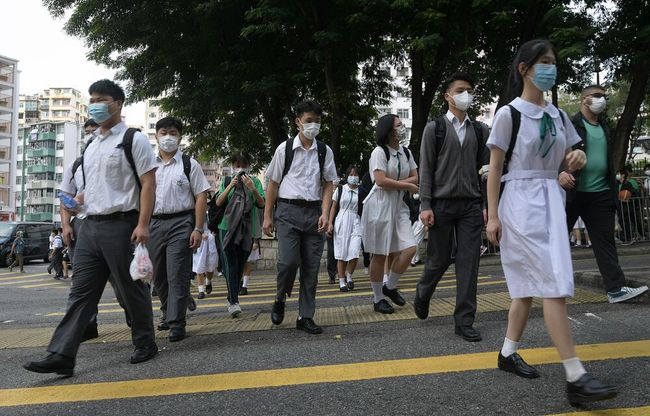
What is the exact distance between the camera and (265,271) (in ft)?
49.0

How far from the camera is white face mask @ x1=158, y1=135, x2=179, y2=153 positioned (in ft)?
17.6

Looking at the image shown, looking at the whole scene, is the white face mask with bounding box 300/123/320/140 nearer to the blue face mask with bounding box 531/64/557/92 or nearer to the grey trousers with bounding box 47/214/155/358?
the grey trousers with bounding box 47/214/155/358

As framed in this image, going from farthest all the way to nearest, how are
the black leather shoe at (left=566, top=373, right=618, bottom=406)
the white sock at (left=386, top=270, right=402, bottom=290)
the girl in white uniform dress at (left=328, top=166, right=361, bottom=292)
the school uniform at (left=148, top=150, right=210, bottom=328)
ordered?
the girl in white uniform dress at (left=328, top=166, right=361, bottom=292) → the white sock at (left=386, top=270, right=402, bottom=290) → the school uniform at (left=148, top=150, right=210, bottom=328) → the black leather shoe at (left=566, top=373, right=618, bottom=406)

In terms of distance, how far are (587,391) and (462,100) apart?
2.59 meters

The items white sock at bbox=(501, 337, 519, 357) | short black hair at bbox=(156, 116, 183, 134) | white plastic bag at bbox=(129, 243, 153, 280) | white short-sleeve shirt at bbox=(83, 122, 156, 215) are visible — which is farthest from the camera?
short black hair at bbox=(156, 116, 183, 134)

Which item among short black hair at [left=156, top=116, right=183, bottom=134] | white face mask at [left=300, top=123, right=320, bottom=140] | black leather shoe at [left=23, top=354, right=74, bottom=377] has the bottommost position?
black leather shoe at [left=23, top=354, right=74, bottom=377]

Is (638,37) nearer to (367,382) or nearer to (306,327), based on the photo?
(306,327)

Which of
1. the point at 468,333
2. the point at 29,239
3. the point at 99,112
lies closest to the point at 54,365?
the point at 99,112

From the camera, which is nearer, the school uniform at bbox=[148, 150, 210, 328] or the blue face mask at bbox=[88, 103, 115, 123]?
the blue face mask at bbox=[88, 103, 115, 123]

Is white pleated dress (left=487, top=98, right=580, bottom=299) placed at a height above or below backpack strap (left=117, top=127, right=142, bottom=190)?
below

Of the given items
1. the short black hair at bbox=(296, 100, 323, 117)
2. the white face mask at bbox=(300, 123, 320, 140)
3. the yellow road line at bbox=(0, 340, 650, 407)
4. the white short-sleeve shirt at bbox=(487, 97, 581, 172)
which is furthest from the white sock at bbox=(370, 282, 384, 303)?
the white short-sleeve shirt at bbox=(487, 97, 581, 172)

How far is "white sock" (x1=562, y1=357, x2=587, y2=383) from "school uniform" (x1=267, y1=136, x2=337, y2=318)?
2569 mm

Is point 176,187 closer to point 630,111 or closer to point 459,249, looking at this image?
point 459,249

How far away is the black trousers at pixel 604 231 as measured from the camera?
201 inches
